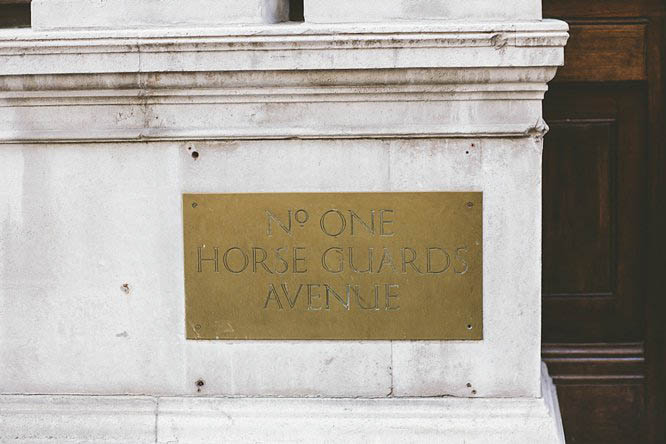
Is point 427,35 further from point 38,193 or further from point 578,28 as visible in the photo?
point 38,193

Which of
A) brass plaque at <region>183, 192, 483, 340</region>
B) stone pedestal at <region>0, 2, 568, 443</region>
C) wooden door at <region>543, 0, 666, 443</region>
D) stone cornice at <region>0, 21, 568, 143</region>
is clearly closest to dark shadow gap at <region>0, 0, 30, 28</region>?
stone pedestal at <region>0, 2, 568, 443</region>

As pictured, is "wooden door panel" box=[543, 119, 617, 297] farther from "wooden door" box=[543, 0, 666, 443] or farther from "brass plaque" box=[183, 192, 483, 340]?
"brass plaque" box=[183, 192, 483, 340]

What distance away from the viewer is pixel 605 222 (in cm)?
472

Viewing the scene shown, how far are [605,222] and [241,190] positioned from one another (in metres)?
1.99

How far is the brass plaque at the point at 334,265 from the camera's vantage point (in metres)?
3.88

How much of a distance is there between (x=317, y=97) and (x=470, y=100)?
0.64m

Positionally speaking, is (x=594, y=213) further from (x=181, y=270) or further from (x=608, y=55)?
(x=181, y=270)

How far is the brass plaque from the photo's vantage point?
388 cm

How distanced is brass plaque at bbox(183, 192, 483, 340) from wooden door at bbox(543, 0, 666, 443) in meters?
1.05

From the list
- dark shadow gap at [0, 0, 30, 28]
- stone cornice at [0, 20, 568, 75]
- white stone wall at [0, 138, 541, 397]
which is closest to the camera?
stone cornice at [0, 20, 568, 75]

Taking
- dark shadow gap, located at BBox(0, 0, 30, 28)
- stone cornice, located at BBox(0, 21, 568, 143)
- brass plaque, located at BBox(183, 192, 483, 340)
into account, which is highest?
dark shadow gap, located at BBox(0, 0, 30, 28)

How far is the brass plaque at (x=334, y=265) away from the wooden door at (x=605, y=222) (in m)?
1.05

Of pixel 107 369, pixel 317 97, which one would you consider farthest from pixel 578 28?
pixel 107 369

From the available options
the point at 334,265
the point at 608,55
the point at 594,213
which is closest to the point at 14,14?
the point at 334,265
